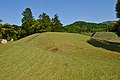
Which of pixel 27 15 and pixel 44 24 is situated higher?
pixel 27 15

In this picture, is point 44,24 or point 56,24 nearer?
point 44,24

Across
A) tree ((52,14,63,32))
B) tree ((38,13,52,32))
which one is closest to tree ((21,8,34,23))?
tree ((38,13,52,32))

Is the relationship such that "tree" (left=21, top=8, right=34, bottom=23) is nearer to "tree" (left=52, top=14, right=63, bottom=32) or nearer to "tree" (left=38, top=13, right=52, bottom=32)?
"tree" (left=38, top=13, right=52, bottom=32)

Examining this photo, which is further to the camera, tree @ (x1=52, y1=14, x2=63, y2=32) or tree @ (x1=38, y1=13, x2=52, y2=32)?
tree @ (x1=52, y1=14, x2=63, y2=32)

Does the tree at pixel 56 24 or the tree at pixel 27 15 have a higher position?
the tree at pixel 27 15

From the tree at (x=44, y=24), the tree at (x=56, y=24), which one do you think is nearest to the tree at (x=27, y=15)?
the tree at (x=44, y=24)

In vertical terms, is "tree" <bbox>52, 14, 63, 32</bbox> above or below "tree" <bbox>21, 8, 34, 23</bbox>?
below

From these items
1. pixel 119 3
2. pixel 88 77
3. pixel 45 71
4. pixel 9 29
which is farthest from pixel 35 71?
pixel 9 29

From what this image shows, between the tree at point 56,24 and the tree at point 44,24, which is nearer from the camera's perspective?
the tree at point 44,24

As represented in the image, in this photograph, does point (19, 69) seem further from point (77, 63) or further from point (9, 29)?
point (9, 29)

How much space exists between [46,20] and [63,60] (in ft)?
191

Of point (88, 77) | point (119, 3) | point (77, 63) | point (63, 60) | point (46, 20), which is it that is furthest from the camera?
point (46, 20)

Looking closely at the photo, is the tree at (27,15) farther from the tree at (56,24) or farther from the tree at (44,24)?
the tree at (56,24)

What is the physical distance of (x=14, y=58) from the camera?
69.4 feet
